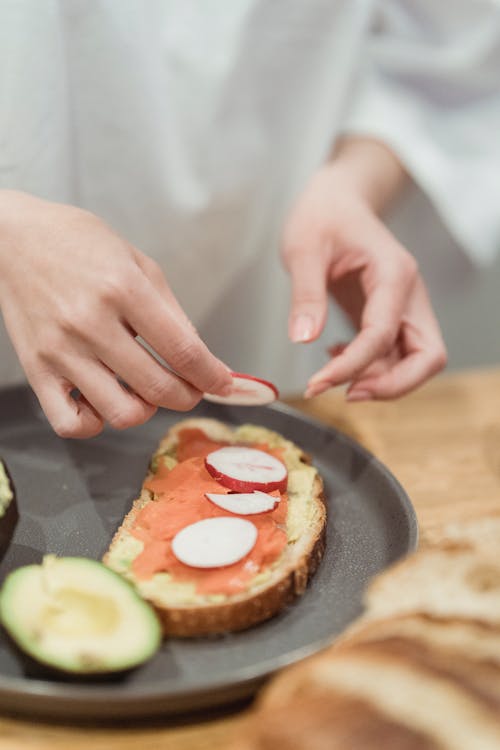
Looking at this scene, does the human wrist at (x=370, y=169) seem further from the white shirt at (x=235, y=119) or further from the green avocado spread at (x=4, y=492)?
the green avocado spread at (x=4, y=492)

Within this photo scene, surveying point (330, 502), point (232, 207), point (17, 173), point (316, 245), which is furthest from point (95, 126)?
point (330, 502)

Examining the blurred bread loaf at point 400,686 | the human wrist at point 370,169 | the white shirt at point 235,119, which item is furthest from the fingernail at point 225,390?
the human wrist at point 370,169

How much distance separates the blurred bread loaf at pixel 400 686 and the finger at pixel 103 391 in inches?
20.7

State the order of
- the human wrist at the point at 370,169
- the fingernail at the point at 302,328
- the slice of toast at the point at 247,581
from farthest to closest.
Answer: the human wrist at the point at 370,169
the fingernail at the point at 302,328
the slice of toast at the point at 247,581

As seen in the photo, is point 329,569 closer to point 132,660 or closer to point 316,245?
point 132,660

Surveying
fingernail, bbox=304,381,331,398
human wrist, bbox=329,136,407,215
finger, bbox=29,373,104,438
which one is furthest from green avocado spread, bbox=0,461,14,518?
human wrist, bbox=329,136,407,215

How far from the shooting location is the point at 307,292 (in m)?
1.83

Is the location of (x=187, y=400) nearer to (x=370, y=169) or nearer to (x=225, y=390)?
(x=225, y=390)

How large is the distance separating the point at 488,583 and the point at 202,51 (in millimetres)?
1403

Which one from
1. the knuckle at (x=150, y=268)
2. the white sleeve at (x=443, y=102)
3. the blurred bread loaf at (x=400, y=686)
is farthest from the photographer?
the white sleeve at (x=443, y=102)

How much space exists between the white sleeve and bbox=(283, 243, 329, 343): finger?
0.59m

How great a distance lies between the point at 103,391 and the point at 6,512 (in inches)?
10.1

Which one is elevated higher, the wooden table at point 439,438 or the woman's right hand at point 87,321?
the woman's right hand at point 87,321

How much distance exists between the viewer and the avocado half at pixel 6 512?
4.43 feet
